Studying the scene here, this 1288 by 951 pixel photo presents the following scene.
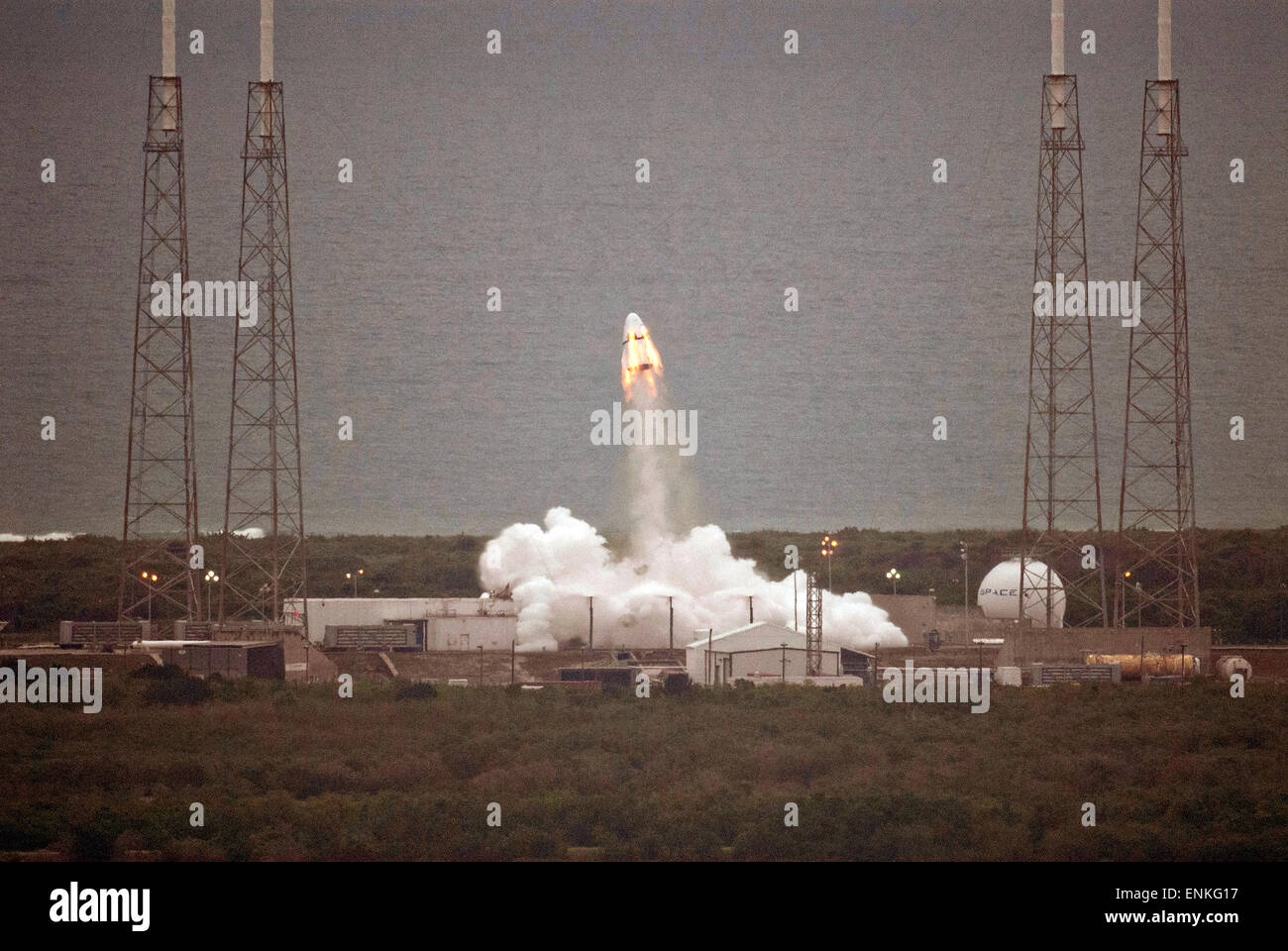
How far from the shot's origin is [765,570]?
8412 cm

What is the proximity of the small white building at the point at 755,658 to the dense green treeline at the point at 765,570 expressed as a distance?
662 inches

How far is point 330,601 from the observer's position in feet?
212

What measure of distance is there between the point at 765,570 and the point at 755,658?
30617 millimetres

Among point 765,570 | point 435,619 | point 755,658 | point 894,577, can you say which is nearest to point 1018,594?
point 755,658

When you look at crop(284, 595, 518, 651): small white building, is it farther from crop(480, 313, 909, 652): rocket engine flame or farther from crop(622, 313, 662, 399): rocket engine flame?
crop(622, 313, 662, 399): rocket engine flame

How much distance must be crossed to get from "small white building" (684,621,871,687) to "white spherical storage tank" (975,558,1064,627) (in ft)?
25.8

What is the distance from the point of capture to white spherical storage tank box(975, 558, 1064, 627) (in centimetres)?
5816

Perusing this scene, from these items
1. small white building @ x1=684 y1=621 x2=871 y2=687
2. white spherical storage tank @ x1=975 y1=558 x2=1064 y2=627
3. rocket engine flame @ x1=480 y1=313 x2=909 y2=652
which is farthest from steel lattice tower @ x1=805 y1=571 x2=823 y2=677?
white spherical storage tank @ x1=975 y1=558 x2=1064 y2=627

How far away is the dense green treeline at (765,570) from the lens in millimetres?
70375

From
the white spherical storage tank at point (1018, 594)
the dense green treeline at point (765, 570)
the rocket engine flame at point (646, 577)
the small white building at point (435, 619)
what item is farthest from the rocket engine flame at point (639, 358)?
the dense green treeline at point (765, 570)
